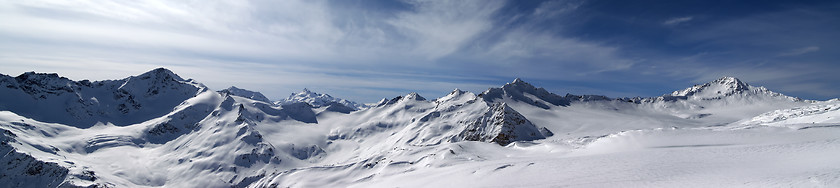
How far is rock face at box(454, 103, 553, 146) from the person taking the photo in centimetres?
14350

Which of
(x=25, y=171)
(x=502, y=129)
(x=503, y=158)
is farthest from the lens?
(x=25, y=171)

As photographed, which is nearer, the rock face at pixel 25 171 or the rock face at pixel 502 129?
the rock face at pixel 502 129

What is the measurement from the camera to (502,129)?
480 feet

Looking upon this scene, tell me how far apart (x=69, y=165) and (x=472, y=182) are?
188374 millimetres

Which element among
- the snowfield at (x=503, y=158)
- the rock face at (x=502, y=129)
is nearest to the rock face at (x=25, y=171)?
the snowfield at (x=503, y=158)

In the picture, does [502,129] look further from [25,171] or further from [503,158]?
[25,171]

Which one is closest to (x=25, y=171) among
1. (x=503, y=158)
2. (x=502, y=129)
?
(x=502, y=129)

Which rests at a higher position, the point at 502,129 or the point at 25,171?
the point at 502,129

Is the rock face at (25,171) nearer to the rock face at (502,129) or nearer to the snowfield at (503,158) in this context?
the snowfield at (503,158)

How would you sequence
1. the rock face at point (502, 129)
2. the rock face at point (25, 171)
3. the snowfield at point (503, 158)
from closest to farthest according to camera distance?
1. the snowfield at point (503, 158)
2. the rock face at point (502, 129)
3. the rock face at point (25, 171)

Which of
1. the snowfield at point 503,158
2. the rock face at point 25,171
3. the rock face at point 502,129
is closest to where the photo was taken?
the snowfield at point 503,158

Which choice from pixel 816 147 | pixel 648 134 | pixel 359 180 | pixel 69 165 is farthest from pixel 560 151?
pixel 69 165

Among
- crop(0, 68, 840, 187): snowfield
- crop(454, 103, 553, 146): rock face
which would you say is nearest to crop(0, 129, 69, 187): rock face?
crop(0, 68, 840, 187): snowfield

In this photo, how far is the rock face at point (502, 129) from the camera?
5650 inches
